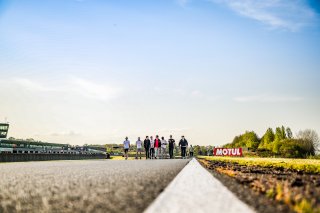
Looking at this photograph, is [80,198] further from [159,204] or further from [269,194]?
[269,194]

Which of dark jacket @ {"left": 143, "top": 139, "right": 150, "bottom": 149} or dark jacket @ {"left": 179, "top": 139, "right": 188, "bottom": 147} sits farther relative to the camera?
dark jacket @ {"left": 179, "top": 139, "right": 188, "bottom": 147}

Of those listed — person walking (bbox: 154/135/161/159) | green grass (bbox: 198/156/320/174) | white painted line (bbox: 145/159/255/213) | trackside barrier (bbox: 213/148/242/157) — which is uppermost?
trackside barrier (bbox: 213/148/242/157)

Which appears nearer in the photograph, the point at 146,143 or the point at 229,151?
the point at 146,143

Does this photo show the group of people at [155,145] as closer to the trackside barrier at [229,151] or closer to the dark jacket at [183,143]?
the dark jacket at [183,143]

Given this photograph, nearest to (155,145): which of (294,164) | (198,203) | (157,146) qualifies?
(157,146)

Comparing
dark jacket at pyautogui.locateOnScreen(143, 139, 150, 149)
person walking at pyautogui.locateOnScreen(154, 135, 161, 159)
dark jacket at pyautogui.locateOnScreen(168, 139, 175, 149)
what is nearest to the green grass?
person walking at pyautogui.locateOnScreen(154, 135, 161, 159)

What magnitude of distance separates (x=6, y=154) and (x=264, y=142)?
191684 mm

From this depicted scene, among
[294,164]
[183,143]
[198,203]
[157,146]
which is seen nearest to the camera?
[198,203]

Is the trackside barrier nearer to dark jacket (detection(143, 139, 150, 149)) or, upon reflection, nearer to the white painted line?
dark jacket (detection(143, 139, 150, 149))

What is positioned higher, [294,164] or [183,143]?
[183,143]

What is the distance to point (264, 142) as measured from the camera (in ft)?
655

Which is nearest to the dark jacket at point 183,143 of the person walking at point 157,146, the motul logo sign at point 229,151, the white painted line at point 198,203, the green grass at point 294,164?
the person walking at point 157,146

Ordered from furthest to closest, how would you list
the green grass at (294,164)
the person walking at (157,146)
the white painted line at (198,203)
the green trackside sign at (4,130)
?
1. the green trackside sign at (4,130)
2. the person walking at (157,146)
3. the green grass at (294,164)
4. the white painted line at (198,203)

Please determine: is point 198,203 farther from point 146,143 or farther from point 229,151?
point 229,151
